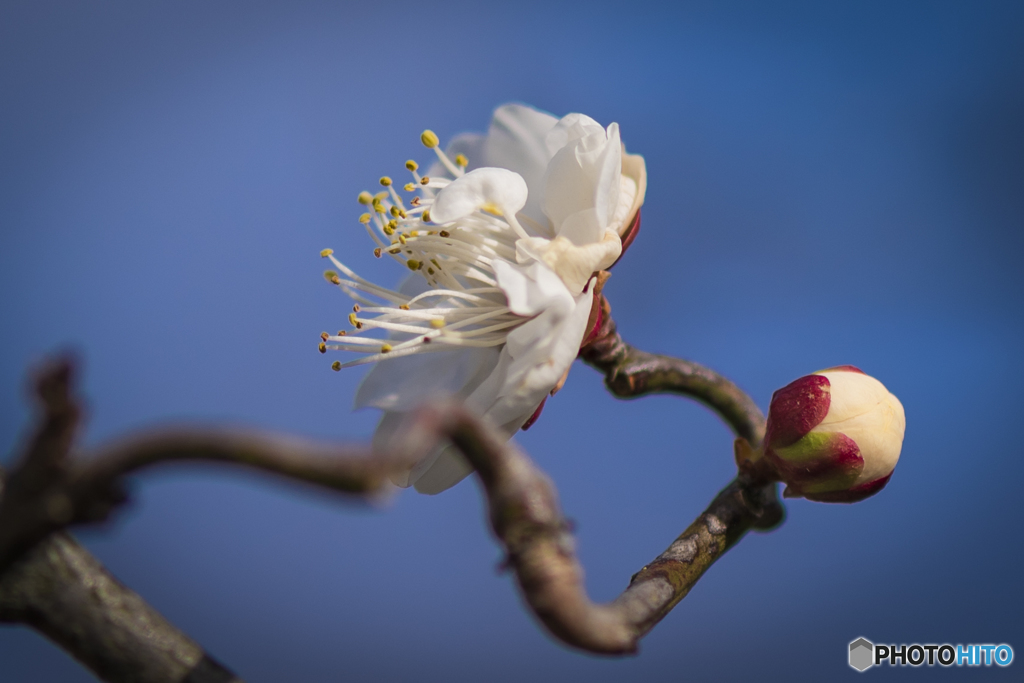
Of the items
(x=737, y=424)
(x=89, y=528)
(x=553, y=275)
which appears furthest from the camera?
(x=737, y=424)

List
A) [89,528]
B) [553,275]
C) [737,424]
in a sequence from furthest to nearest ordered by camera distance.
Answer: [737,424] < [553,275] < [89,528]

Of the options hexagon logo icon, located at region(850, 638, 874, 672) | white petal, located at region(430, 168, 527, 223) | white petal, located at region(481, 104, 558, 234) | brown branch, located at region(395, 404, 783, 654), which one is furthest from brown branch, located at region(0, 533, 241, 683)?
hexagon logo icon, located at region(850, 638, 874, 672)

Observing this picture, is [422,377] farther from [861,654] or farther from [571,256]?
[861,654]

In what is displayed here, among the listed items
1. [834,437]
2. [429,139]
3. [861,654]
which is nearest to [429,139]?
[429,139]

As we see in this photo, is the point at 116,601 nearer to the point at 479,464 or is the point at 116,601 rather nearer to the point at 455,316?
the point at 479,464

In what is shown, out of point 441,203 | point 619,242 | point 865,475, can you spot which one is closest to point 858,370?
point 865,475
